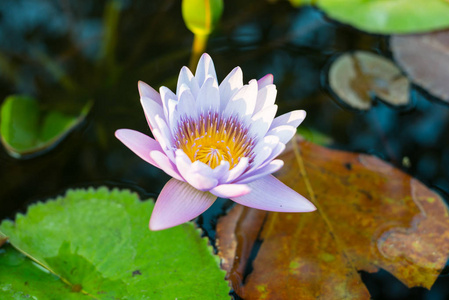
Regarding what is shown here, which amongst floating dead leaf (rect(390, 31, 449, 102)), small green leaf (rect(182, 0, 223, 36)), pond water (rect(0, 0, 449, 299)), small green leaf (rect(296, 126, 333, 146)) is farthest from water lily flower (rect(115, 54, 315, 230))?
floating dead leaf (rect(390, 31, 449, 102))

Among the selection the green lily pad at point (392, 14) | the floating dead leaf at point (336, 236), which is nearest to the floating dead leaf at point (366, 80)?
the green lily pad at point (392, 14)

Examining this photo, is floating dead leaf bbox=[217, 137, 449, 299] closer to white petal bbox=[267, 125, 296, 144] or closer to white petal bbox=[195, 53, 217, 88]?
white petal bbox=[267, 125, 296, 144]

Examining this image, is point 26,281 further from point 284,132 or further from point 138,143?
point 284,132

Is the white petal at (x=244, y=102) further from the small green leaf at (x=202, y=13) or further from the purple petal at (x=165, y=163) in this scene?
the small green leaf at (x=202, y=13)

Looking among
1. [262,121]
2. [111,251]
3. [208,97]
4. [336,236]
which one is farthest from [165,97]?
[336,236]

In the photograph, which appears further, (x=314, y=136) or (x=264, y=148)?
(x=314, y=136)

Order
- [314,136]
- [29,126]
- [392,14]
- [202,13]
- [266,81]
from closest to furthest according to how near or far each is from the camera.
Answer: [266,81], [202,13], [29,126], [314,136], [392,14]
